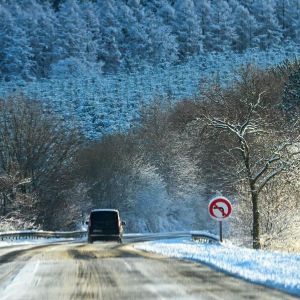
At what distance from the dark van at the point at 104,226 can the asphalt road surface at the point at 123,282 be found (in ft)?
51.0

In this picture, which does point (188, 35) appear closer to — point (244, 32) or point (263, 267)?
point (244, 32)

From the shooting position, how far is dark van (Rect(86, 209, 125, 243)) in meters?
31.3

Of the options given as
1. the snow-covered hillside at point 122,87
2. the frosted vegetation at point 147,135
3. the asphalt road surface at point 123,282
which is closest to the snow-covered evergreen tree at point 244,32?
the frosted vegetation at point 147,135

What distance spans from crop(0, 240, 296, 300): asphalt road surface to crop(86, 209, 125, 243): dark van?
1555 centimetres

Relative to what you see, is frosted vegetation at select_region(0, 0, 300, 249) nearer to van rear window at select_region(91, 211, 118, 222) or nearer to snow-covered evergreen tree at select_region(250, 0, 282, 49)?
snow-covered evergreen tree at select_region(250, 0, 282, 49)

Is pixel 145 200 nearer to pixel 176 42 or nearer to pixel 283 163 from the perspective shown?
pixel 283 163

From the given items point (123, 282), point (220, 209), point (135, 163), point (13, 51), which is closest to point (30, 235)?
point (220, 209)

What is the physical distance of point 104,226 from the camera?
103ft

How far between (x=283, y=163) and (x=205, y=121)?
4.62m

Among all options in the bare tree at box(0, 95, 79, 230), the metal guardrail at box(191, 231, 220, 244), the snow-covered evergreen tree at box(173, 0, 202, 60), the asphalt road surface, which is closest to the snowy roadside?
the asphalt road surface

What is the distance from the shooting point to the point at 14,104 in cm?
5697

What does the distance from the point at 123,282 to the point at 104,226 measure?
66.0 feet

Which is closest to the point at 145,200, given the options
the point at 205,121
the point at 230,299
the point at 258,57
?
the point at 205,121

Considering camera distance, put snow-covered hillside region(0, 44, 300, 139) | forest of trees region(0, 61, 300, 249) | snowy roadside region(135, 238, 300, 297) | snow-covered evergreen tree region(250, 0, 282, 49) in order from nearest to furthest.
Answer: snowy roadside region(135, 238, 300, 297) < forest of trees region(0, 61, 300, 249) < snow-covered hillside region(0, 44, 300, 139) < snow-covered evergreen tree region(250, 0, 282, 49)
